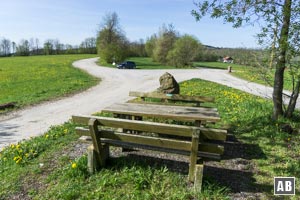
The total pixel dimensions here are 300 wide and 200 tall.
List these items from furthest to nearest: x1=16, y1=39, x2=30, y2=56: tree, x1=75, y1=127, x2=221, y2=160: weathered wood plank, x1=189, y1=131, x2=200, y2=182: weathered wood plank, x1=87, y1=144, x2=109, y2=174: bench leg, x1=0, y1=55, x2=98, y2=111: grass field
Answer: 1. x1=16, y1=39, x2=30, y2=56: tree
2. x1=0, y1=55, x2=98, y2=111: grass field
3. x1=87, y1=144, x2=109, y2=174: bench leg
4. x1=75, y1=127, x2=221, y2=160: weathered wood plank
5. x1=189, y1=131, x2=200, y2=182: weathered wood plank

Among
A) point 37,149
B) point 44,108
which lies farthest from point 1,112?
point 37,149

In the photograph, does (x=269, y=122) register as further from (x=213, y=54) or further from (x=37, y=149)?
(x=213, y=54)

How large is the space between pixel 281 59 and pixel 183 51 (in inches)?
1486

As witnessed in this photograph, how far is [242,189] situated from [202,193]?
604mm

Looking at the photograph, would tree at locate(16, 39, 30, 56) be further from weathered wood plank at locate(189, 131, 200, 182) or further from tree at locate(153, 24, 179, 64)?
weathered wood plank at locate(189, 131, 200, 182)

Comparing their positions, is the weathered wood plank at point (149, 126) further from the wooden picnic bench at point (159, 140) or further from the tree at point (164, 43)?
the tree at point (164, 43)

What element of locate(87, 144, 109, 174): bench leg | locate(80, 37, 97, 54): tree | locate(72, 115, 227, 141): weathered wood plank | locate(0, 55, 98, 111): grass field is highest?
locate(80, 37, 97, 54): tree

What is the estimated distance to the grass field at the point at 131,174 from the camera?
3.17 m

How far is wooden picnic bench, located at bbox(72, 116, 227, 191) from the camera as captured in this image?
10.0ft

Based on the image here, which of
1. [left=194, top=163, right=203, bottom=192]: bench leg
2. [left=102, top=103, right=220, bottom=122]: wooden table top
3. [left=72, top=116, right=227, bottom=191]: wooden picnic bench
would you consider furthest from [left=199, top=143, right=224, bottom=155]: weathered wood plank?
[left=102, top=103, right=220, bottom=122]: wooden table top

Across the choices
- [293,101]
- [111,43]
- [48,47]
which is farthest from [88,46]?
[293,101]

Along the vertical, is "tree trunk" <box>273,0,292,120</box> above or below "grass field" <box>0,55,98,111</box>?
above

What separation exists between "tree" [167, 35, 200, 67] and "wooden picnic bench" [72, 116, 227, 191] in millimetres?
39507

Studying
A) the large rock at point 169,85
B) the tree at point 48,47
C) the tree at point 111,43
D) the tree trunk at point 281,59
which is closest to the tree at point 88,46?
the tree at point 48,47
